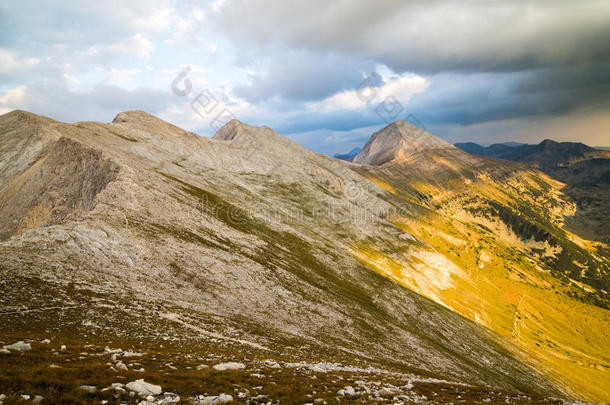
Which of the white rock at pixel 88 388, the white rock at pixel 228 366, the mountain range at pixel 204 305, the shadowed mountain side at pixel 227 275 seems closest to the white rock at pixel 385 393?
the mountain range at pixel 204 305

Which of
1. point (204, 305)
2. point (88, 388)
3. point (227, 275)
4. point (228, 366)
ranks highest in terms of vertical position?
point (88, 388)

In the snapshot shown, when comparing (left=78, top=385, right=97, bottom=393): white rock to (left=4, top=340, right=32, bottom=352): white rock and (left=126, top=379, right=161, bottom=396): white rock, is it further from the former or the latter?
(left=4, top=340, right=32, bottom=352): white rock

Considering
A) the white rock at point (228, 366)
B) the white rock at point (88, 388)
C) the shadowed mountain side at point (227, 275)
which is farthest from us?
the shadowed mountain side at point (227, 275)

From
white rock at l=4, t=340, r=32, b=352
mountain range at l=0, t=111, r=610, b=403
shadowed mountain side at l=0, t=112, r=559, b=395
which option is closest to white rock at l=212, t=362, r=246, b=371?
mountain range at l=0, t=111, r=610, b=403

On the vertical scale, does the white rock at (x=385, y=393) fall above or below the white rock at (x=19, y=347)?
below

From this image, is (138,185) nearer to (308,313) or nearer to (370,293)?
(308,313)

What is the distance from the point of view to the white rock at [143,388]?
49.1ft

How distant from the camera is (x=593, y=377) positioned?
432ft

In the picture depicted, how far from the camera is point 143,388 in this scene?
15.1 meters

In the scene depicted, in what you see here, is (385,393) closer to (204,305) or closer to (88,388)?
(88,388)

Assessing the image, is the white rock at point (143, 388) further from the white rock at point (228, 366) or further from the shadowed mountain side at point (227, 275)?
the shadowed mountain side at point (227, 275)

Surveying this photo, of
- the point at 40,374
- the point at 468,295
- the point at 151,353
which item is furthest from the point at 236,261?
the point at 468,295

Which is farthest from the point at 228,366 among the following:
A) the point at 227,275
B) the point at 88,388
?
the point at 227,275

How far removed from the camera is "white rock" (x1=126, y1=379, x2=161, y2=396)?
1495 cm
